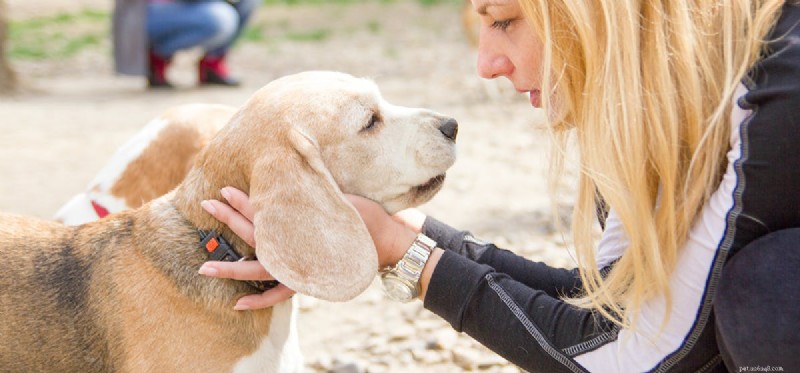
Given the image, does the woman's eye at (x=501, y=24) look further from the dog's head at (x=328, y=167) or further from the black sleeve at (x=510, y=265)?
the black sleeve at (x=510, y=265)

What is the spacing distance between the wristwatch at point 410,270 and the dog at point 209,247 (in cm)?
15

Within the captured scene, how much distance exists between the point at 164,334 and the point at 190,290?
14 cm

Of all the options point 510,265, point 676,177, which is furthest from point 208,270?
point 676,177

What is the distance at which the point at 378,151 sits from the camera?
287 cm

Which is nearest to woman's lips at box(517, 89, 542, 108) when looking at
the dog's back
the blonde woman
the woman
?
the blonde woman

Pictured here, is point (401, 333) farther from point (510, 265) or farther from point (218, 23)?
point (218, 23)

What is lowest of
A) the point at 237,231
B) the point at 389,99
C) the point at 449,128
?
the point at 389,99

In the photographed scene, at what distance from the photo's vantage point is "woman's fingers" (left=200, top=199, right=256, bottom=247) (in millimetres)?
2695

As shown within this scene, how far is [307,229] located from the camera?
2609 millimetres

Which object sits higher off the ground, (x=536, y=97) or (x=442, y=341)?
(x=536, y=97)

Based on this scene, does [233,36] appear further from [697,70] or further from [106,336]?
[697,70]

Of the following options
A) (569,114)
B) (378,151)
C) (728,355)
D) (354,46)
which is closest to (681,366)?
(728,355)

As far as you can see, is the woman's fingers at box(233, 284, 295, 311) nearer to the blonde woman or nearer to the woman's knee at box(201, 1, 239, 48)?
the blonde woman

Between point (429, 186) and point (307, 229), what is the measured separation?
47 centimetres
